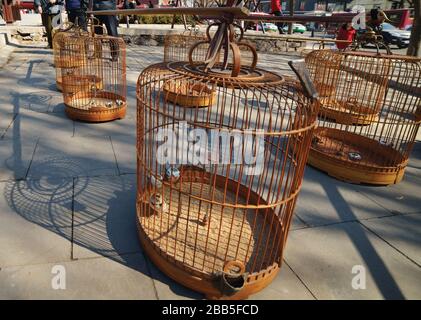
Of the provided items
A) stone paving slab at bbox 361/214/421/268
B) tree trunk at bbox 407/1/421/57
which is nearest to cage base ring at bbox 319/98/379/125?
stone paving slab at bbox 361/214/421/268

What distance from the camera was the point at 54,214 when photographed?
248cm

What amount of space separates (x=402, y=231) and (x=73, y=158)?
10.8 ft

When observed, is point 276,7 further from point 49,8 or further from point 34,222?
point 49,8

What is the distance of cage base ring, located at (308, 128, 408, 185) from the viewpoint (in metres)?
3.37

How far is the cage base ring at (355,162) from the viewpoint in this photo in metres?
3.37

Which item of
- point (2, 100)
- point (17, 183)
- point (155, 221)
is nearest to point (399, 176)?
point (155, 221)

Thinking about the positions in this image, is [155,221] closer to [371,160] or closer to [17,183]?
[17,183]

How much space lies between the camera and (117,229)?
93.7 inches

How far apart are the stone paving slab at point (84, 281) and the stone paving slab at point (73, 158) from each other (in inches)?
48.8

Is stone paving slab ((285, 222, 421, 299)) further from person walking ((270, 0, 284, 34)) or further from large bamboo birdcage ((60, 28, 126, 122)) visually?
large bamboo birdcage ((60, 28, 126, 122))

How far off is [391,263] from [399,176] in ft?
4.95

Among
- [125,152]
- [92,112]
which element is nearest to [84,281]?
[125,152]

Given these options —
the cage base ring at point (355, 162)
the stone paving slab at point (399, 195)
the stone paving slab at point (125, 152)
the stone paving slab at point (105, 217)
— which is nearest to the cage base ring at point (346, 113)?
the cage base ring at point (355, 162)

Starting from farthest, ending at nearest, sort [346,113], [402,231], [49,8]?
1. [49,8]
2. [346,113]
3. [402,231]
